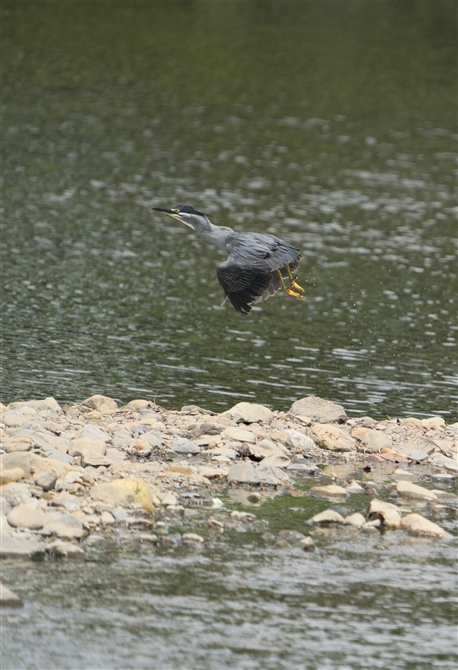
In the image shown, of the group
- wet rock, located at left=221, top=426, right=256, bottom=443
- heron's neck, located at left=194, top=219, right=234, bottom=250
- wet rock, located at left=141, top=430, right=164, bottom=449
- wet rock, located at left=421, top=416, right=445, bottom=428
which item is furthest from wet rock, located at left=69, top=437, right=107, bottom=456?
wet rock, located at left=421, top=416, right=445, bottom=428

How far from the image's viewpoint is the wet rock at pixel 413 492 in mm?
Answer: 16703

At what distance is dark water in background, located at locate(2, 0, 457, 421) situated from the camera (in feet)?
81.7

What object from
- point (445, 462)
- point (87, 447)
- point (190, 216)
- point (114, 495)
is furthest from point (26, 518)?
point (445, 462)

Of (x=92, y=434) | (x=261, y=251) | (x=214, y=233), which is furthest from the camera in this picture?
(x=214, y=233)

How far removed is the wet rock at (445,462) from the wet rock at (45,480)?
6801 mm

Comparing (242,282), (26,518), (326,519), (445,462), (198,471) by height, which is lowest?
(26,518)

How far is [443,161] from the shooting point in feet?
163

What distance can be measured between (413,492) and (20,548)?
601cm

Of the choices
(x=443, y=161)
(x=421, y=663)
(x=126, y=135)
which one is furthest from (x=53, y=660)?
(x=443, y=161)

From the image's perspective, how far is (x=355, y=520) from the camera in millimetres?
15234

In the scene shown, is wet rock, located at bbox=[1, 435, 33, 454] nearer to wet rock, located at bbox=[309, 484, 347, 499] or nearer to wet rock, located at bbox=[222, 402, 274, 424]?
wet rock, located at bbox=[309, 484, 347, 499]

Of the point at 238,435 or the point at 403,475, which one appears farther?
the point at 238,435

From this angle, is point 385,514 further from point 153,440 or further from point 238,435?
point 153,440

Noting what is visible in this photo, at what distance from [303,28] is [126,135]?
26.3 meters
